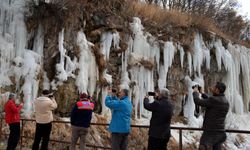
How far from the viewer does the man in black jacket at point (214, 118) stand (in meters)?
4.88

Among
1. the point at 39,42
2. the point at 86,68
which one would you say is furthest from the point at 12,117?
the point at 86,68

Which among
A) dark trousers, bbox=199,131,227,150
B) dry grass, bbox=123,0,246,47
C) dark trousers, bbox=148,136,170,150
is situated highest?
dry grass, bbox=123,0,246,47

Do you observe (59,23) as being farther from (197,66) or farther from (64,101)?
(197,66)

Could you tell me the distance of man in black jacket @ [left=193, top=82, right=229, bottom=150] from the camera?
4883 mm

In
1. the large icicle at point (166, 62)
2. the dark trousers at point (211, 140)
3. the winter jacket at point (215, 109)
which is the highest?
the large icicle at point (166, 62)

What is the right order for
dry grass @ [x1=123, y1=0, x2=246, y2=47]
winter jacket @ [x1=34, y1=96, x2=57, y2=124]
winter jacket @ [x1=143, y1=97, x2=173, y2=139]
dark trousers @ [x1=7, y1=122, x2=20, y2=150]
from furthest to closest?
1. dry grass @ [x1=123, y1=0, x2=246, y2=47]
2. dark trousers @ [x1=7, y1=122, x2=20, y2=150]
3. winter jacket @ [x1=34, y1=96, x2=57, y2=124]
4. winter jacket @ [x1=143, y1=97, x2=173, y2=139]

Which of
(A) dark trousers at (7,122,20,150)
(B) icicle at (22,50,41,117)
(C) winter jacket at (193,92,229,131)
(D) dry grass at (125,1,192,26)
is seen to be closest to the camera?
(C) winter jacket at (193,92,229,131)

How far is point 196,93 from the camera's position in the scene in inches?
199

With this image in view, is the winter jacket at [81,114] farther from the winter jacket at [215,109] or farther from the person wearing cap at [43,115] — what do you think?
the winter jacket at [215,109]

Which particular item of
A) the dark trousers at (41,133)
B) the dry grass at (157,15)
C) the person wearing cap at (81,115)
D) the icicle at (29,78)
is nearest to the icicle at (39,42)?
the icicle at (29,78)

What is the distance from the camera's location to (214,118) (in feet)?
16.1

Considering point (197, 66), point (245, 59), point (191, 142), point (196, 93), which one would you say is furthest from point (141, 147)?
point (245, 59)

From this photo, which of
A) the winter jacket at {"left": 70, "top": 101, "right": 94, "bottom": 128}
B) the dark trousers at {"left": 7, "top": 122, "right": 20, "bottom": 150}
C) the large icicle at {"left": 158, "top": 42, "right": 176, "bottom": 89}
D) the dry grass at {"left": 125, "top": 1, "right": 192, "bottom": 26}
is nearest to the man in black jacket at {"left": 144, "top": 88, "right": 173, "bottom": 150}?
the winter jacket at {"left": 70, "top": 101, "right": 94, "bottom": 128}

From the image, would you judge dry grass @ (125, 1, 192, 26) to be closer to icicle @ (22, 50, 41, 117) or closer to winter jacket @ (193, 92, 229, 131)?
icicle @ (22, 50, 41, 117)
